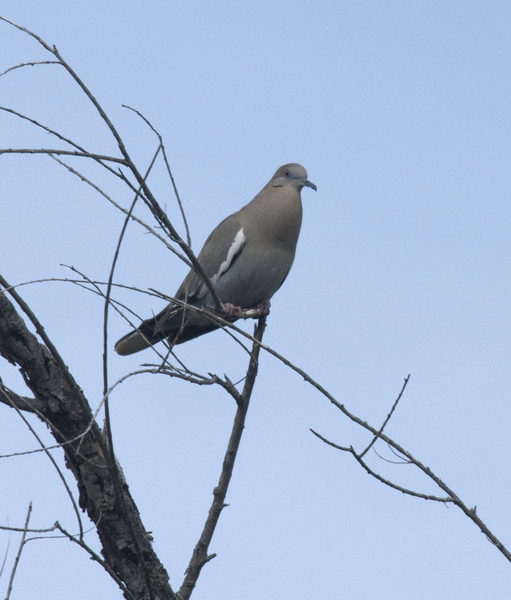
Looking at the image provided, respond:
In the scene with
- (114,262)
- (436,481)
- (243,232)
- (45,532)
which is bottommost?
(45,532)

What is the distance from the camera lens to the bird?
15.6 ft

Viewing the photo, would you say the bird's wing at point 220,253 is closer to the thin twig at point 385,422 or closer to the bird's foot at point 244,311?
the bird's foot at point 244,311

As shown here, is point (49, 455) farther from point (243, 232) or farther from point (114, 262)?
point (243, 232)

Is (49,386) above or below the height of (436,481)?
above

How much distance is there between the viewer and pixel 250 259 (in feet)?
15.6

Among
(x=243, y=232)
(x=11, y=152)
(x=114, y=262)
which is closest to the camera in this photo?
(x=11, y=152)

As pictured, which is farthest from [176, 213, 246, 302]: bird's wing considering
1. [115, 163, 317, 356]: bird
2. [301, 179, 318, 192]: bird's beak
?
[301, 179, 318, 192]: bird's beak

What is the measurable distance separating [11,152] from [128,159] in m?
0.28

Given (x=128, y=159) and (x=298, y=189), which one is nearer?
(x=128, y=159)

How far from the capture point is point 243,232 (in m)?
4.85

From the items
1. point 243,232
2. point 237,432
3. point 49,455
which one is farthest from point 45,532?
point 243,232

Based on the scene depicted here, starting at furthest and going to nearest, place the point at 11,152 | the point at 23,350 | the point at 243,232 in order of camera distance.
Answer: the point at 243,232
the point at 23,350
the point at 11,152

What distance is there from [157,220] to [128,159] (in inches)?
8.8

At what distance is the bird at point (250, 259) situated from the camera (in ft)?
15.6
